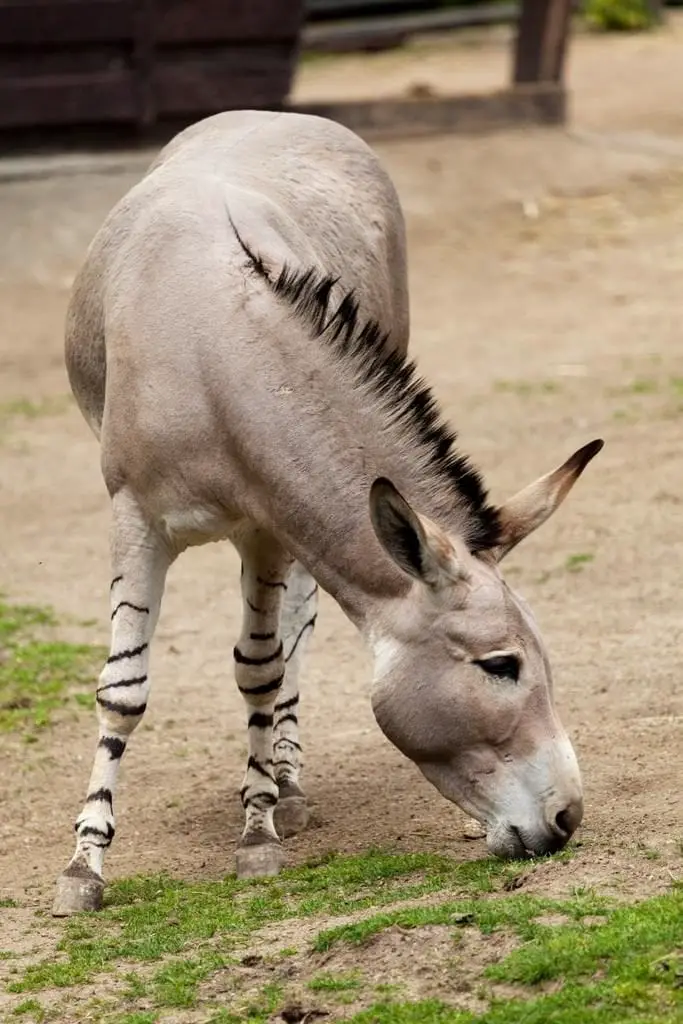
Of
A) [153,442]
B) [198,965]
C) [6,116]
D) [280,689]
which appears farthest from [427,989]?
[6,116]

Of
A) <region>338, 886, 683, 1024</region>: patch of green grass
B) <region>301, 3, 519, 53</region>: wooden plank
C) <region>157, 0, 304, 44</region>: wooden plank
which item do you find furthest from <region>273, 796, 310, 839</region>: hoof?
<region>301, 3, 519, 53</region>: wooden plank

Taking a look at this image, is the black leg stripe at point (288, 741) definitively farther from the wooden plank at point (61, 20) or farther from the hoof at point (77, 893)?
the wooden plank at point (61, 20)

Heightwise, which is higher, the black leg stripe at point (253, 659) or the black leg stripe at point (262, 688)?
the black leg stripe at point (253, 659)

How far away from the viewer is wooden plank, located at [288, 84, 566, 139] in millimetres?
16188

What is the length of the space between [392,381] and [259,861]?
1491 millimetres

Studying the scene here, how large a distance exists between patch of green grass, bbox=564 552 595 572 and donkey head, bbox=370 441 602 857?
325 centimetres

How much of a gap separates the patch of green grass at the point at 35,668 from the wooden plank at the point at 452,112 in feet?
29.3

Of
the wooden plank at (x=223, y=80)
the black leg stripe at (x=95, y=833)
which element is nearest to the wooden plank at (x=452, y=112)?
the wooden plank at (x=223, y=80)

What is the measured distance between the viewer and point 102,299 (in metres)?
5.62

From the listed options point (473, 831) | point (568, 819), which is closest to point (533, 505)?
point (568, 819)

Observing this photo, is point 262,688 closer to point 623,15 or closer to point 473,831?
point 473,831

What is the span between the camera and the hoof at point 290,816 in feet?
19.1

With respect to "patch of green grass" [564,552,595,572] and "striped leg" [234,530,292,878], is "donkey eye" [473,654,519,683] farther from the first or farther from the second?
"patch of green grass" [564,552,595,572]

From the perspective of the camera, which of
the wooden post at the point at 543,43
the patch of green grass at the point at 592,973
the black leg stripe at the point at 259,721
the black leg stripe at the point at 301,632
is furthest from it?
the wooden post at the point at 543,43
